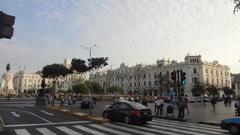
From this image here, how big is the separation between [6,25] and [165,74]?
91597 millimetres

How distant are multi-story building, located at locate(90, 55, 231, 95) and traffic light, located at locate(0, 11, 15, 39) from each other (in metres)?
71.4

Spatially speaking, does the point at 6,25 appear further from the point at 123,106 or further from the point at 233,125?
the point at 123,106

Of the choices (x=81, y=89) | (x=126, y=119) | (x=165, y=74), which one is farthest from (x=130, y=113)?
(x=81, y=89)

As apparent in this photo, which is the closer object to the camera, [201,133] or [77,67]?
[201,133]

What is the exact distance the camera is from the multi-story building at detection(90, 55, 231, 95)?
102m

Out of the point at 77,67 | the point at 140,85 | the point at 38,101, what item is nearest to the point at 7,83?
the point at 77,67

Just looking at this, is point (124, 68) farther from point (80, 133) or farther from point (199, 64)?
point (80, 133)

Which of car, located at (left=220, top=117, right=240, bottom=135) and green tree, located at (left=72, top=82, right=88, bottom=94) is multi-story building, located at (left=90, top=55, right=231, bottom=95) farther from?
car, located at (left=220, top=117, right=240, bottom=135)

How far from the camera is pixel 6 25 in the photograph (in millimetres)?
7754

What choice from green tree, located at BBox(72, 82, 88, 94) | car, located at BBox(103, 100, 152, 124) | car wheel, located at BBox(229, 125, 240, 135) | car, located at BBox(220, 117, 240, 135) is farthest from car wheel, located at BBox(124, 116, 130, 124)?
green tree, located at BBox(72, 82, 88, 94)

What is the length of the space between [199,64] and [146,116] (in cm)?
8775

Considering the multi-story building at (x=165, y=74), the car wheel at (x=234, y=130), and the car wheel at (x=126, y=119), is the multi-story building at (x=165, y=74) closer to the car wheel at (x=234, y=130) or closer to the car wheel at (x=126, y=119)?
the car wheel at (x=126, y=119)

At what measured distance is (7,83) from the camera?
77.0 meters

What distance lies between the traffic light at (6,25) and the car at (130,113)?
454 inches
